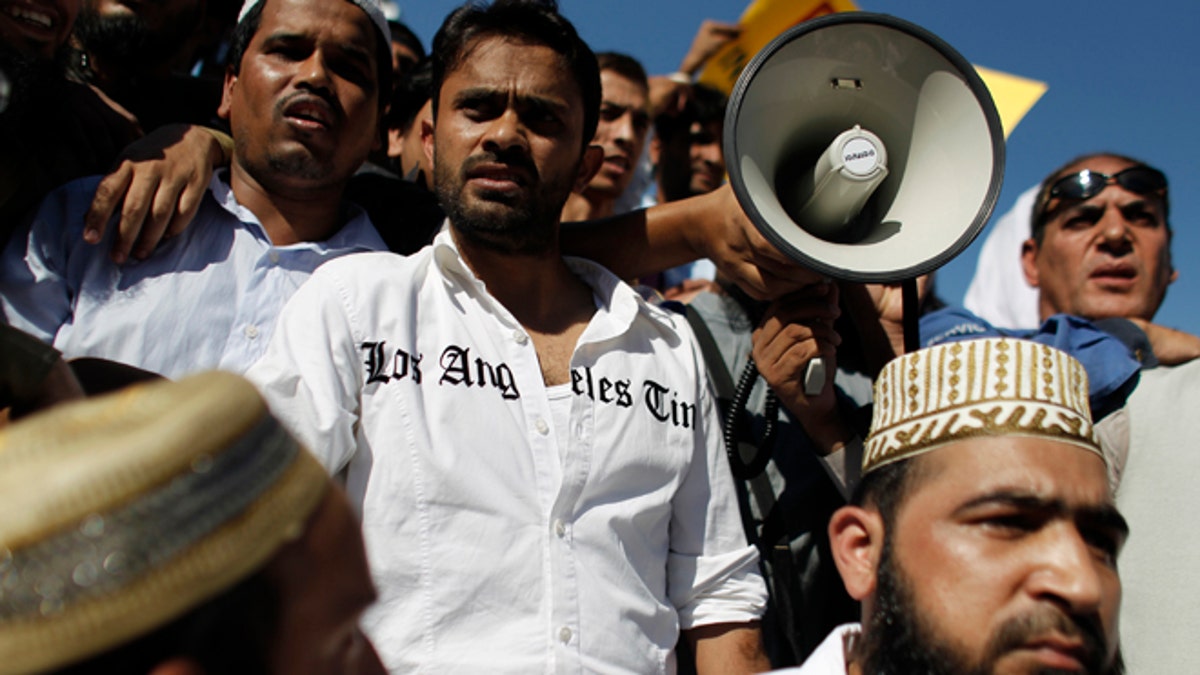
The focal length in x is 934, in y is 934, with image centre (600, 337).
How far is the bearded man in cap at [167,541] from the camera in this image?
649 mm

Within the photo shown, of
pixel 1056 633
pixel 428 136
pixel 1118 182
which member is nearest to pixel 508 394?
pixel 428 136

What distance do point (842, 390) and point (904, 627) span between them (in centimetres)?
130

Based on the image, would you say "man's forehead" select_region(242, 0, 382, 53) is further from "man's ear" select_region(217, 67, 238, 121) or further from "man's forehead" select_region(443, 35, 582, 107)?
"man's forehead" select_region(443, 35, 582, 107)

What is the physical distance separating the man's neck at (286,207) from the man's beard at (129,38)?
0.78 metres

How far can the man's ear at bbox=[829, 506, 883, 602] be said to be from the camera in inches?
70.7

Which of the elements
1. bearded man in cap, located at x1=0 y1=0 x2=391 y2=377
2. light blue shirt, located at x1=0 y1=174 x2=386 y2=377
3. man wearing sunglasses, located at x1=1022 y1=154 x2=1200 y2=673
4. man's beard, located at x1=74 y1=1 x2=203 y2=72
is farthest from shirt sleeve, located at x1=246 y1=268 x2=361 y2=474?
man wearing sunglasses, located at x1=1022 y1=154 x2=1200 y2=673

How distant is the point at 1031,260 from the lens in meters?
3.85

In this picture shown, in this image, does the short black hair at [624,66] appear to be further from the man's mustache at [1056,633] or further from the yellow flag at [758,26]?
Answer: the man's mustache at [1056,633]

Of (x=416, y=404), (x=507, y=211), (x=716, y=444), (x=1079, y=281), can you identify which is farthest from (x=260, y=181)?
(x=1079, y=281)

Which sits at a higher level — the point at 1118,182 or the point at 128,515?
the point at 1118,182

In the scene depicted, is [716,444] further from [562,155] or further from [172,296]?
[172,296]

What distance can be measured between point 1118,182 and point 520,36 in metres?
2.39

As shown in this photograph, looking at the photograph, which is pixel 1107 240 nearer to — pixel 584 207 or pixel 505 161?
pixel 584 207

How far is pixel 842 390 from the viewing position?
288cm
